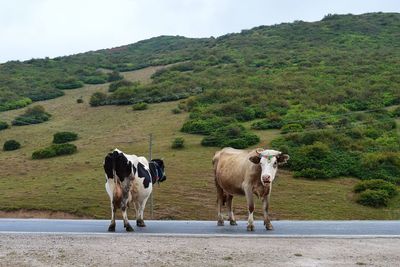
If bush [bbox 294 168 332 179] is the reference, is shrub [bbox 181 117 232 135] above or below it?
above

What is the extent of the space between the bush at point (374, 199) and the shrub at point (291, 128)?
15.4 m

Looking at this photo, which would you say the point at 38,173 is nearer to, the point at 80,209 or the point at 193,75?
the point at 80,209

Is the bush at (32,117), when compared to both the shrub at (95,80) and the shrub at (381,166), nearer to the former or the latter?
the shrub at (95,80)

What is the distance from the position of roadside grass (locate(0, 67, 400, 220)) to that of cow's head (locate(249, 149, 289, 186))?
13196mm

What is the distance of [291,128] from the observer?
47.9 m

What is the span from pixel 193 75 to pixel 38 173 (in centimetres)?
4452

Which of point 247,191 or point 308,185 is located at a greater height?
point 247,191

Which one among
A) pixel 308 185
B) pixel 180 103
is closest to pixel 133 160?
pixel 308 185

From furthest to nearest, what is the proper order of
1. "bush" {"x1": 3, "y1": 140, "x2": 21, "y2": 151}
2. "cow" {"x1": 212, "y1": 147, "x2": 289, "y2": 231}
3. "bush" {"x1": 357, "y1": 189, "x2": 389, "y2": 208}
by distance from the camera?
"bush" {"x1": 3, "y1": 140, "x2": 21, "y2": 151} < "bush" {"x1": 357, "y1": 189, "x2": 389, "y2": 208} < "cow" {"x1": 212, "y1": 147, "x2": 289, "y2": 231}

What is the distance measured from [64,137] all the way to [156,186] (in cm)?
1928

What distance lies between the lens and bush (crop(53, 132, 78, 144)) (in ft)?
169

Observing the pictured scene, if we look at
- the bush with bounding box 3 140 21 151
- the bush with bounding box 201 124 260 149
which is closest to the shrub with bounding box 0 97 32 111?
the bush with bounding box 3 140 21 151

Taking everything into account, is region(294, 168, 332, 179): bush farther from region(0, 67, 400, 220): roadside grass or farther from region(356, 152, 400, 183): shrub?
region(356, 152, 400, 183): shrub

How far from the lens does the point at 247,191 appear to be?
52.5 ft
